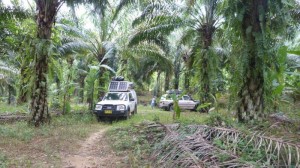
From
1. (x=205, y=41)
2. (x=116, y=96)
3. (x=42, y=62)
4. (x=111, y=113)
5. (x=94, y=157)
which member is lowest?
(x=94, y=157)

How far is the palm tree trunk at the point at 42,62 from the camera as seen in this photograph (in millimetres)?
8930

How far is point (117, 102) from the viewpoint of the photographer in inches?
469

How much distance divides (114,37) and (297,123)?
1185 centimetres

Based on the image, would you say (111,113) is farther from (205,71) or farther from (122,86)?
(205,71)

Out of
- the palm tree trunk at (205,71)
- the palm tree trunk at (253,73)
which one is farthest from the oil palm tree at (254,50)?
the palm tree trunk at (205,71)

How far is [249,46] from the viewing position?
22.8ft

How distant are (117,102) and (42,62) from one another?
3886 mm

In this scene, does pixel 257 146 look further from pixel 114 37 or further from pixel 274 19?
pixel 114 37

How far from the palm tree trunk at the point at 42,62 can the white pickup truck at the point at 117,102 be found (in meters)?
2.93

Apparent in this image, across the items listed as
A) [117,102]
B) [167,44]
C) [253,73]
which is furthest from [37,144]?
[167,44]

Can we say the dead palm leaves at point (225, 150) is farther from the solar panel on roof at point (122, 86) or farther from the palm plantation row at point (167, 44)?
the solar panel on roof at point (122, 86)

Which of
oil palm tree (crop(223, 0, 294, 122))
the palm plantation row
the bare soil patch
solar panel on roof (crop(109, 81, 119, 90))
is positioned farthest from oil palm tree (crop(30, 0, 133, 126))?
oil palm tree (crop(223, 0, 294, 122))

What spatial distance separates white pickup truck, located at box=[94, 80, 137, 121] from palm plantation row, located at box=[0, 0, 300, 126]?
3.93ft

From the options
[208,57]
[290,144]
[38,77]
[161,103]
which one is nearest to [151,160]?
[290,144]
